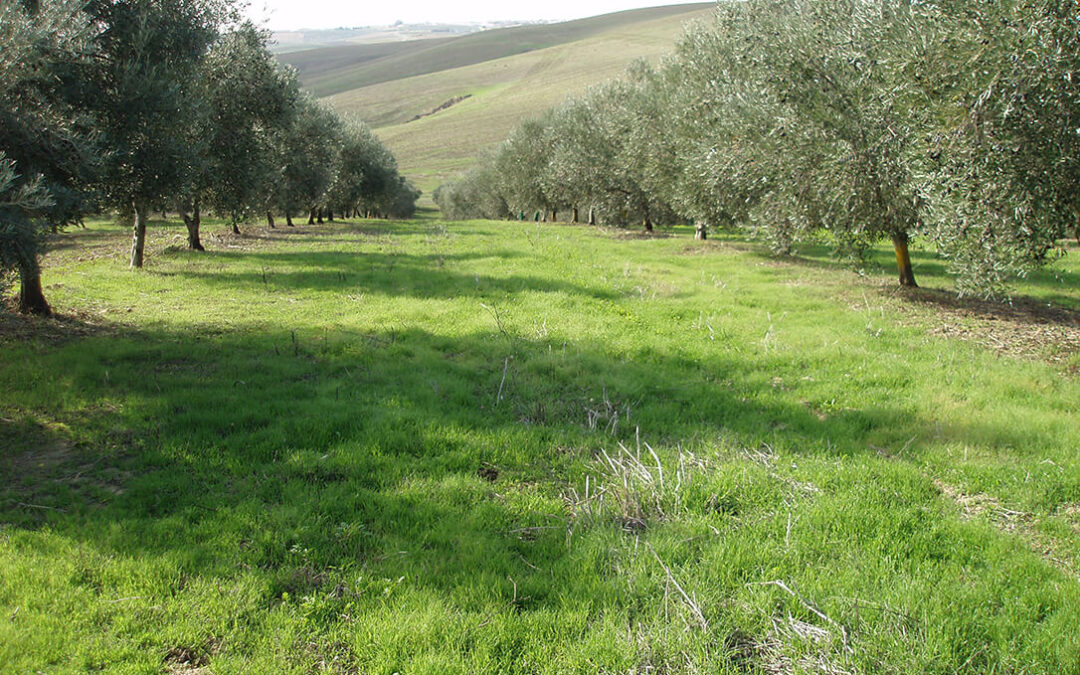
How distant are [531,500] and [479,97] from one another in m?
185

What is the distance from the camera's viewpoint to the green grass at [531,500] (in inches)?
156

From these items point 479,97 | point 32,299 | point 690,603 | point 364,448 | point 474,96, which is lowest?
point 690,603

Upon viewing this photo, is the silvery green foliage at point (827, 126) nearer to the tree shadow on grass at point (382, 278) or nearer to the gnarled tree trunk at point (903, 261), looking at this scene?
the gnarled tree trunk at point (903, 261)

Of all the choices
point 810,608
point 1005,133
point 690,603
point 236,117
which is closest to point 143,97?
point 236,117

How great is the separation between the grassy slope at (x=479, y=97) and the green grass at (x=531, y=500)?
404ft

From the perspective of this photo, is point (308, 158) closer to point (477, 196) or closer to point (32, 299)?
point (32, 299)

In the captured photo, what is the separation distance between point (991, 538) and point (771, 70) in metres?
14.7

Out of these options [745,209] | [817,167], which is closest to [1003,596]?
[817,167]

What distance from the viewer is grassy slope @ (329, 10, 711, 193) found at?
144m

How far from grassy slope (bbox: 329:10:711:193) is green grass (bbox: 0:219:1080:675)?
123m

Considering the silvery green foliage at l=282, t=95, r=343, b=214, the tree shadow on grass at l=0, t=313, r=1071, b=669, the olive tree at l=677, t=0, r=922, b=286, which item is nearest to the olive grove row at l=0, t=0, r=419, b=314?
the tree shadow on grass at l=0, t=313, r=1071, b=669

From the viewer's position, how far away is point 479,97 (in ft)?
574

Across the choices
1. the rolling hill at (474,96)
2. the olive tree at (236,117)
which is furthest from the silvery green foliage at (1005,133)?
the rolling hill at (474,96)

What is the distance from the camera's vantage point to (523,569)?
4777 mm
